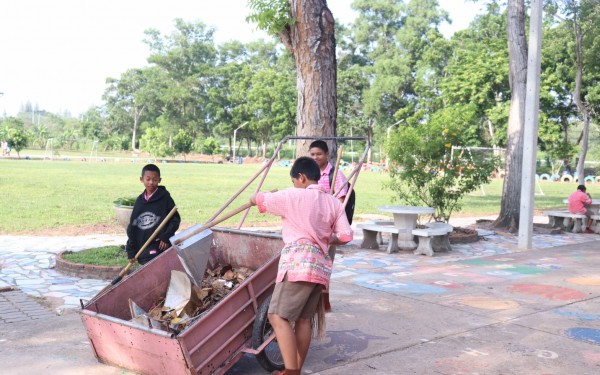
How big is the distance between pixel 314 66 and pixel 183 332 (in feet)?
19.8

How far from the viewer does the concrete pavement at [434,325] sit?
4.57m

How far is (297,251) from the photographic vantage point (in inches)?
153

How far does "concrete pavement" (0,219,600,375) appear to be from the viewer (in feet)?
15.0

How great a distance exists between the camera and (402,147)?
1179 centimetres

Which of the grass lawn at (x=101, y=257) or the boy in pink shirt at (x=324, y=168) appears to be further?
the grass lawn at (x=101, y=257)

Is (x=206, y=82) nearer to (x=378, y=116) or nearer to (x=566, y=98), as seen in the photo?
(x=378, y=116)

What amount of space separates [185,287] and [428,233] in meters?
5.74

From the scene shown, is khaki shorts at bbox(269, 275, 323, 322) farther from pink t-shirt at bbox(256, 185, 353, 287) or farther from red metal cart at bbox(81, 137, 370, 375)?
red metal cart at bbox(81, 137, 370, 375)

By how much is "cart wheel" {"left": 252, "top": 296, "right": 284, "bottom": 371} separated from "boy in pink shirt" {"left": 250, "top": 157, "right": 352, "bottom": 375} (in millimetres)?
298

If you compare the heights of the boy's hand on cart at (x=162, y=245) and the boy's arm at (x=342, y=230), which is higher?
the boy's arm at (x=342, y=230)

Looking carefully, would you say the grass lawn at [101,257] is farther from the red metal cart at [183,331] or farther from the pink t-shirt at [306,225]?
the pink t-shirt at [306,225]

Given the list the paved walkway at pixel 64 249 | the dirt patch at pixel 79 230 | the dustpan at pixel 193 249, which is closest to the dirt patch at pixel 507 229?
the paved walkway at pixel 64 249

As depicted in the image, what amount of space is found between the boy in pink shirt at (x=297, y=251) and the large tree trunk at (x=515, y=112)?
1020 cm

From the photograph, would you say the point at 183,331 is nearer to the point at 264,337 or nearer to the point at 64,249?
the point at 264,337
